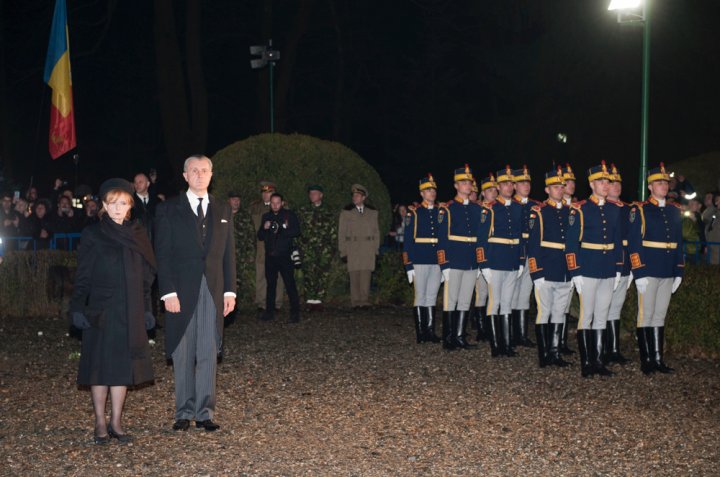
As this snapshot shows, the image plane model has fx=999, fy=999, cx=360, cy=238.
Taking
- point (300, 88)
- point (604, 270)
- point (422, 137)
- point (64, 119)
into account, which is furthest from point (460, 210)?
point (300, 88)

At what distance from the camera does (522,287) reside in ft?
39.8

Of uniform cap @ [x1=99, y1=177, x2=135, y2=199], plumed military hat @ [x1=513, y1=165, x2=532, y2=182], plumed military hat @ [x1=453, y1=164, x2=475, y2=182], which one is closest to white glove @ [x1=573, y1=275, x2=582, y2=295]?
plumed military hat @ [x1=513, y1=165, x2=532, y2=182]

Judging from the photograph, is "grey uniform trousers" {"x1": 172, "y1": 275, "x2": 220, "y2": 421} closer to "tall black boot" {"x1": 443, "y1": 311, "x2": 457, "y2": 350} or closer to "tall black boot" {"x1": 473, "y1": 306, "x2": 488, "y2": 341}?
"tall black boot" {"x1": 443, "y1": 311, "x2": 457, "y2": 350}

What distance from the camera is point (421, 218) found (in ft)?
42.1

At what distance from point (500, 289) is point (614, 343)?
145 cm

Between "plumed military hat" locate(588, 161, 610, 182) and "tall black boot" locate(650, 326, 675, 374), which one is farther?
"tall black boot" locate(650, 326, 675, 374)

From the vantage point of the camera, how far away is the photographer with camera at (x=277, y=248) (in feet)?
48.7

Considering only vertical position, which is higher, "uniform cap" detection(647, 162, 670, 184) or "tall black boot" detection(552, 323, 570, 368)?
"uniform cap" detection(647, 162, 670, 184)

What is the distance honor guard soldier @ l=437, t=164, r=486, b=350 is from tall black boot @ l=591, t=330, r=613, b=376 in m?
2.17

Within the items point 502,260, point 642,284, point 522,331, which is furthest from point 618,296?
point 522,331

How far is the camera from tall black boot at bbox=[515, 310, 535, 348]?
1226 centimetres

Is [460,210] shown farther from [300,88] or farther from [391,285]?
[300,88]

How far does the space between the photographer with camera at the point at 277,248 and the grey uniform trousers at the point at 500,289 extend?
13.1 ft

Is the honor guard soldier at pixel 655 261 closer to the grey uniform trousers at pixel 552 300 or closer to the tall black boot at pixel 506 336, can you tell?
the grey uniform trousers at pixel 552 300
